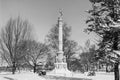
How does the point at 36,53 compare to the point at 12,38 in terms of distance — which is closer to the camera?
the point at 12,38

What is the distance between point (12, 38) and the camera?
25.7 meters

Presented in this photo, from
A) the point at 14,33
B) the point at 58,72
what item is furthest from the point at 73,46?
the point at 14,33

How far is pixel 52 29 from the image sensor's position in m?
47.5

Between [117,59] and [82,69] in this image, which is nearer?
[117,59]

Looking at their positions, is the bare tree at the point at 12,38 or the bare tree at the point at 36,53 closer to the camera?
the bare tree at the point at 12,38

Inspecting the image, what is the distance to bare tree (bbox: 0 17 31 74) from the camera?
24.9 m

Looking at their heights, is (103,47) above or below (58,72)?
above

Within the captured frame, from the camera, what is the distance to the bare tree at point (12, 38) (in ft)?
81.8

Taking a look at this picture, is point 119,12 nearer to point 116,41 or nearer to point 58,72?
point 116,41

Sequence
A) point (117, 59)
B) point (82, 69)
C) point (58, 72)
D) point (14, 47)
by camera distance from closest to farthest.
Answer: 1. point (117, 59)
2. point (14, 47)
3. point (58, 72)
4. point (82, 69)

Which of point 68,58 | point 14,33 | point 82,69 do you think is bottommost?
point 82,69

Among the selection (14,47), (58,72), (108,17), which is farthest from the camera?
(58,72)

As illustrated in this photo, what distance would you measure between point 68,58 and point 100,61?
31360 millimetres

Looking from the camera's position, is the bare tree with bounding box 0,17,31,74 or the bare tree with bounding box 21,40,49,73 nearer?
the bare tree with bounding box 0,17,31,74
